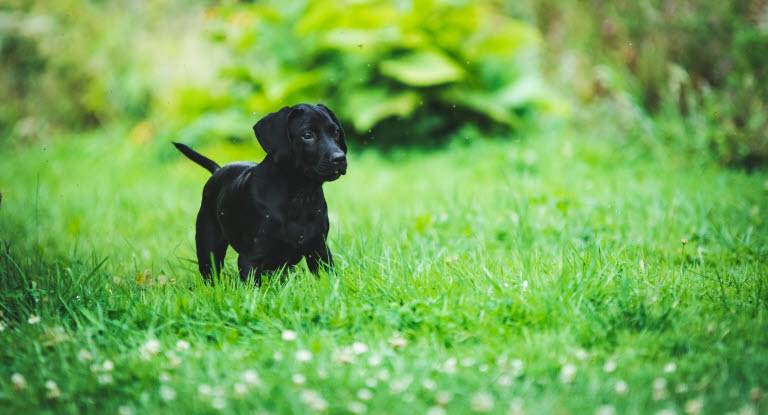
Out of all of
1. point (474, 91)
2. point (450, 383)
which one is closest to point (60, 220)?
point (450, 383)

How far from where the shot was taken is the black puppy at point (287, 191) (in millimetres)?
2605

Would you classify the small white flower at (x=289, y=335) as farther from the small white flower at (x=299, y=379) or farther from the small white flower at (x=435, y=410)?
the small white flower at (x=435, y=410)

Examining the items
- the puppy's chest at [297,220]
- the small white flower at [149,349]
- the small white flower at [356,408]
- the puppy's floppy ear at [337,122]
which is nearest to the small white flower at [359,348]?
the small white flower at [356,408]

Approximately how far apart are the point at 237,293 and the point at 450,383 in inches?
41.8

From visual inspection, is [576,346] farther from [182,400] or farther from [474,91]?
[474,91]

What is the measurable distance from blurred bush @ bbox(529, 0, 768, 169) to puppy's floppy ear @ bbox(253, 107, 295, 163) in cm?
420

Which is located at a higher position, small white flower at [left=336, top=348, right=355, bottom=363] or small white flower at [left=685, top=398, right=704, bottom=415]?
small white flower at [left=336, top=348, right=355, bottom=363]

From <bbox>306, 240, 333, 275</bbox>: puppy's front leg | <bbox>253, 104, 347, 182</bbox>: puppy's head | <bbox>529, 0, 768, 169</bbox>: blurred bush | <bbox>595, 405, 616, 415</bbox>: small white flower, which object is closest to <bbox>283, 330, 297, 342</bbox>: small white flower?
<bbox>306, 240, 333, 275</bbox>: puppy's front leg

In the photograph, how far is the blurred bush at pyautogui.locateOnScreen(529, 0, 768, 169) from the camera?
17.5ft

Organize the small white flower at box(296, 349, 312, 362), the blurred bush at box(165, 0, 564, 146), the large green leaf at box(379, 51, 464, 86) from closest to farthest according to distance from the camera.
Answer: the small white flower at box(296, 349, 312, 362) < the large green leaf at box(379, 51, 464, 86) < the blurred bush at box(165, 0, 564, 146)

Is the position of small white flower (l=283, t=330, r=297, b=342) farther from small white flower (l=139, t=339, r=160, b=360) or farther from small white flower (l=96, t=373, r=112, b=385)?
small white flower (l=96, t=373, r=112, b=385)

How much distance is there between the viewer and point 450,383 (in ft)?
6.58

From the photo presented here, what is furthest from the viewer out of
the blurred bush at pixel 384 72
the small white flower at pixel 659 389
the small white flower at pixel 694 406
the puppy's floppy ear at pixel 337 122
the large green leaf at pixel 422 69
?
the blurred bush at pixel 384 72

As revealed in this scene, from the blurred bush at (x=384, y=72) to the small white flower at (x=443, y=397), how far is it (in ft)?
14.8
